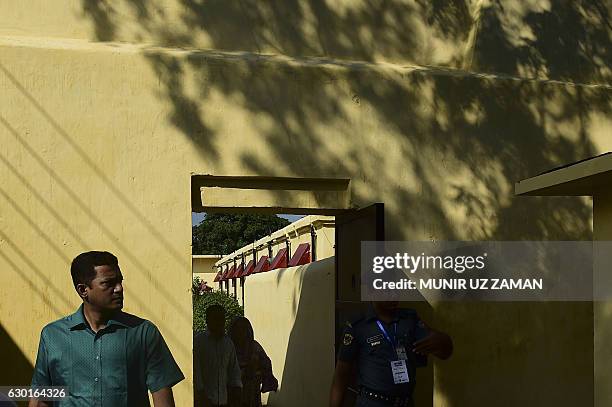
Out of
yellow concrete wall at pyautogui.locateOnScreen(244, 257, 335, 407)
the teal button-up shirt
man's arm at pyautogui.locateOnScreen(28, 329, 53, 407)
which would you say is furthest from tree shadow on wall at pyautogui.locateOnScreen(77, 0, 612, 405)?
yellow concrete wall at pyautogui.locateOnScreen(244, 257, 335, 407)

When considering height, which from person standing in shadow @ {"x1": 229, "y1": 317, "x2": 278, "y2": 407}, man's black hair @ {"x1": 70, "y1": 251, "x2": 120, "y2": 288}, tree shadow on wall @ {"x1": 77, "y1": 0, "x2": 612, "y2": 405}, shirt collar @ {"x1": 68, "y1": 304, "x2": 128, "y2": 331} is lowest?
person standing in shadow @ {"x1": 229, "y1": 317, "x2": 278, "y2": 407}

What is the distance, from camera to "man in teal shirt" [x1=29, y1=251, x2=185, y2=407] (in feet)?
15.5

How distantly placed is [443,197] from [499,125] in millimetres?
829

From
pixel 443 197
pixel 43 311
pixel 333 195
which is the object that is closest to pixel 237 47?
pixel 333 195

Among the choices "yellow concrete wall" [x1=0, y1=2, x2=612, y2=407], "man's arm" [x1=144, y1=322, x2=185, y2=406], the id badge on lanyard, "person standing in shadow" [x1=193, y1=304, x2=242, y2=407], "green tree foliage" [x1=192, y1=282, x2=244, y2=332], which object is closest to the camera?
"man's arm" [x1=144, y1=322, x2=185, y2=406]

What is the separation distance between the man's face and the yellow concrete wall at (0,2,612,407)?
7.66 ft

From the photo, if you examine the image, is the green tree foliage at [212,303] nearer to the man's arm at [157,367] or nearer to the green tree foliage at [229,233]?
the man's arm at [157,367]

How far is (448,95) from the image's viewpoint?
8180 mm

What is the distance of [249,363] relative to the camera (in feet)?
35.8

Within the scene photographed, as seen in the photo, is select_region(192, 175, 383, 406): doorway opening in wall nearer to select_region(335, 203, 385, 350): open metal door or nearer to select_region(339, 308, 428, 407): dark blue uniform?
select_region(335, 203, 385, 350): open metal door

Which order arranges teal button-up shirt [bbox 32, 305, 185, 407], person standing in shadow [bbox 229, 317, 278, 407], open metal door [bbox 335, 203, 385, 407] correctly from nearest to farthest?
1. teal button-up shirt [bbox 32, 305, 185, 407]
2. open metal door [bbox 335, 203, 385, 407]
3. person standing in shadow [bbox 229, 317, 278, 407]

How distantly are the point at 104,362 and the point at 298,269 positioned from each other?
933 cm

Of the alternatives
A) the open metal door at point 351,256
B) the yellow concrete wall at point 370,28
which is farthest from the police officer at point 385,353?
the yellow concrete wall at point 370,28

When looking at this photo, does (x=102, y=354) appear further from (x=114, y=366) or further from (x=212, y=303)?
(x=212, y=303)
